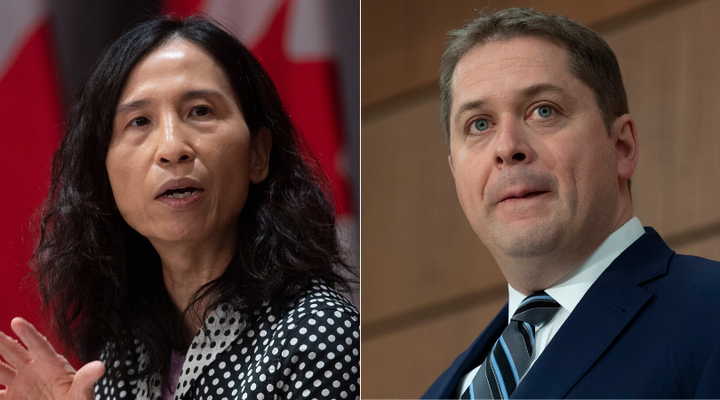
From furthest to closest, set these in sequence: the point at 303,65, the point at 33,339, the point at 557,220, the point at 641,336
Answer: the point at 303,65 → the point at 33,339 → the point at 557,220 → the point at 641,336

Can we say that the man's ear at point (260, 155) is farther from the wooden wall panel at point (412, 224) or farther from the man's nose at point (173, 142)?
the wooden wall panel at point (412, 224)

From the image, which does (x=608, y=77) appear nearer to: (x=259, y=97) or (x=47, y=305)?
(x=259, y=97)

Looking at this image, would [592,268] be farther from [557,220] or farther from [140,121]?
[140,121]

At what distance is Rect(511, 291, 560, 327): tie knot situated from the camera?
1671mm

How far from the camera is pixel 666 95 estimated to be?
179 cm

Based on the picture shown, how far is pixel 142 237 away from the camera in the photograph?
6.31 feet

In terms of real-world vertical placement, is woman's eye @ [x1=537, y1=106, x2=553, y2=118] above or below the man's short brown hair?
below

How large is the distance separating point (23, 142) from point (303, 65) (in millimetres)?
793

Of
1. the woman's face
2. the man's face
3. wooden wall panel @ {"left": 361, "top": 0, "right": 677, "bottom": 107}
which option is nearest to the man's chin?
the man's face

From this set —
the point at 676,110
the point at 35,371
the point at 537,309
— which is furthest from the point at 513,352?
the point at 35,371

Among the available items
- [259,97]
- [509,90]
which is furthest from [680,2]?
[259,97]

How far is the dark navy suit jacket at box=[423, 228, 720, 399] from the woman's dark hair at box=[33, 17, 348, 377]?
0.64 metres

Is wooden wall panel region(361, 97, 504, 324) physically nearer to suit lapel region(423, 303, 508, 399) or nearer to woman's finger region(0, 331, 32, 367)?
suit lapel region(423, 303, 508, 399)

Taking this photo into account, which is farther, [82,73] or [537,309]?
[82,73]
